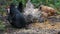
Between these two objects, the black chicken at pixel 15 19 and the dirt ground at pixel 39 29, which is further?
the black chicken at pixel 15 19

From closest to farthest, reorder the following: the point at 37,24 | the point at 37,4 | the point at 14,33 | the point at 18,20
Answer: the point at 14,33
the point at 18,20
the point at 37,24
the point at 37,4

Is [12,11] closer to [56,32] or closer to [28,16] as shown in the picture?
[28,16]

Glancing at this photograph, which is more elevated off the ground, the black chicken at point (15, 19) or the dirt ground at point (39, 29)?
the black chicken at point (15, 19)

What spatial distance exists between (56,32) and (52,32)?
0.11 m

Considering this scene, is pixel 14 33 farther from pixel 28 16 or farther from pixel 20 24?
pixel 28 16

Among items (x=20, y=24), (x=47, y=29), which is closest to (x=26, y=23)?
(x=20, y=24)

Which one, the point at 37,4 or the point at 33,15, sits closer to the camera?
the point at 33,15

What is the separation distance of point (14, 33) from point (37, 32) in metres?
0.64

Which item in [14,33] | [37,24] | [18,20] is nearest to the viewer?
[14,33]

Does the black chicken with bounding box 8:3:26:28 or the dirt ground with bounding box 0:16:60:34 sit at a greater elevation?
the black chicken with bounding box 8:3:26:28

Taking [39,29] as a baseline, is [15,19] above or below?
above

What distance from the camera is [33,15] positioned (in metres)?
6.39

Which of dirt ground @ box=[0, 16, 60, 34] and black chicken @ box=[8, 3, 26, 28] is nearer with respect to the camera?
dirt ground @ box=[0, 16, 60, 34]

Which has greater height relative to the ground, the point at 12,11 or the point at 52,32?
the point at 12,11
